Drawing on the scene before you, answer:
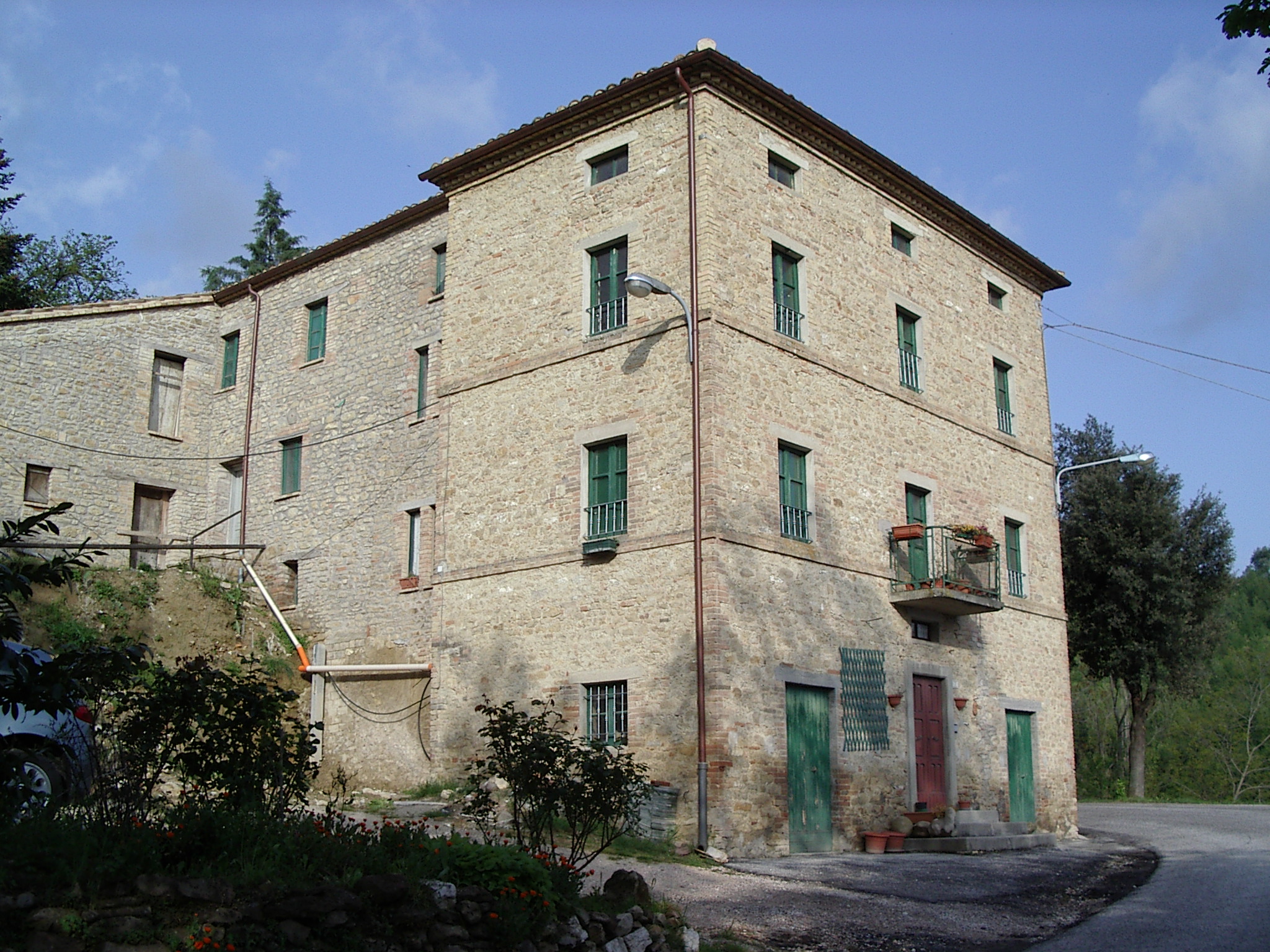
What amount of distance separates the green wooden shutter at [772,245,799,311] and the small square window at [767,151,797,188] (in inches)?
47.8

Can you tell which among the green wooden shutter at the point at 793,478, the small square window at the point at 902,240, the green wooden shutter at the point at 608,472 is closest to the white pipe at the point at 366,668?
the green wooden shutter at the point at 608,472

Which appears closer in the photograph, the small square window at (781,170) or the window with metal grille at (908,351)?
the small square window at (781,170)

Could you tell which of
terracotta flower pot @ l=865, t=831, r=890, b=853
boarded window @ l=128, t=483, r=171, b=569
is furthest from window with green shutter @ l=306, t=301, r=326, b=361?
terracotta flower pot @ l=865, t=831, r=890, b=853

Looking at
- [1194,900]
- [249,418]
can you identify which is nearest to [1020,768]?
[1194,900]

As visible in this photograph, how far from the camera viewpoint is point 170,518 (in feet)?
82.4

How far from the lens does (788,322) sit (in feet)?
57.7

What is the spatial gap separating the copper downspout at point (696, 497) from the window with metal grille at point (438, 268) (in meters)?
6.40

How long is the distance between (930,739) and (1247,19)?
504 inches

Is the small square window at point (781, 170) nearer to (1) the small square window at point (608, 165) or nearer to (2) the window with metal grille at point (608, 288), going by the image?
(1) the small square window at point (608, 165)

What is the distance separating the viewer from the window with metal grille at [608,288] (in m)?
17.4

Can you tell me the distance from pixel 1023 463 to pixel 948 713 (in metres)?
5.90

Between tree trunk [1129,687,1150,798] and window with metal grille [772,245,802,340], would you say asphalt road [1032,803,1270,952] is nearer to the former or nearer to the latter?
window with metal grille [772,245,802,340]

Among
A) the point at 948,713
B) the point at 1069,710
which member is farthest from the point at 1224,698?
the point at 948,713

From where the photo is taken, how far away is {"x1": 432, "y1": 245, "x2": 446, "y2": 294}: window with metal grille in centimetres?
2144
